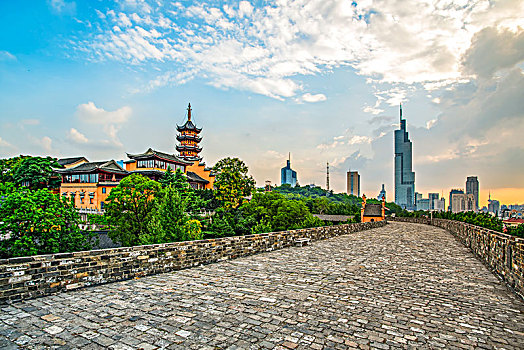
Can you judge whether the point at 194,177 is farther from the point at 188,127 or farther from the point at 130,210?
the point at 130,210

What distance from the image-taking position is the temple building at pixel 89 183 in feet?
138

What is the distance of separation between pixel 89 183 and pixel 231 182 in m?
25.9

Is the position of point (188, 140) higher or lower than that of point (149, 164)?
higher

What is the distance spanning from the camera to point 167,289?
6039mm

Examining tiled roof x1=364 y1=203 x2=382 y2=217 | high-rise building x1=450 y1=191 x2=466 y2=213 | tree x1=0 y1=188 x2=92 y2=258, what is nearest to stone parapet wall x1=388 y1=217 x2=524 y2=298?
tree x1=0 y1=188 x2=92 y2=258

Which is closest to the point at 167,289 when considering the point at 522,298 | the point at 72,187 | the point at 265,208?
the point at 522,298

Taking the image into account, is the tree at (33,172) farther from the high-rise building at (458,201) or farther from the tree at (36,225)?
the high-rise building at (458,201)

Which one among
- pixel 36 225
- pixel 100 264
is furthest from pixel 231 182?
pixel 100 264

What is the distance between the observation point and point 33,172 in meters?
38.8

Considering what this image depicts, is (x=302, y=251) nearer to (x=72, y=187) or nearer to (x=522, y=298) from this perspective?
(x=522, y=298)

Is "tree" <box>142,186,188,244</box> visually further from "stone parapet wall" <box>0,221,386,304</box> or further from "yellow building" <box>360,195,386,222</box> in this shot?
"yellow building" <box>360,195,386,222</box>

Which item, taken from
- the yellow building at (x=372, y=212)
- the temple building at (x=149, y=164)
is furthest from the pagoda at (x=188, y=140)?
the yellow building at (x=372, y=212)

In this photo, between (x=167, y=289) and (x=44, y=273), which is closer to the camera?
(x=44, y=273)

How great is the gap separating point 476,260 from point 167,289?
9912 millimetres
